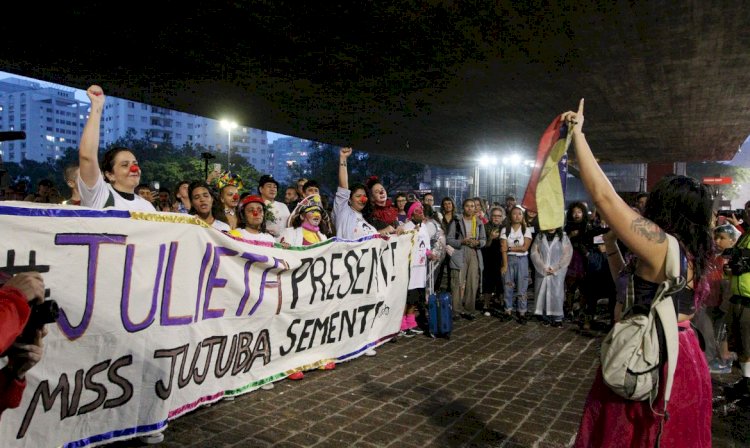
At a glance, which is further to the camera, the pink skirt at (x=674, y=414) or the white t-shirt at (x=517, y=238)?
the white t-shirt at (x=517, y=238)

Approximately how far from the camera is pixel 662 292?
1937mm

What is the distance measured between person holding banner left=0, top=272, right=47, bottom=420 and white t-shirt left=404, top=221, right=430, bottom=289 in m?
5.41

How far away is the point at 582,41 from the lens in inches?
400

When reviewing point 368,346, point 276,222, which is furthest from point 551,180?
point 276,222

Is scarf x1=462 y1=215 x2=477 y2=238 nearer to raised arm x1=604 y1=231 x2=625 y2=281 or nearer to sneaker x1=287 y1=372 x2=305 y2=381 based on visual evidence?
sneaker x1=287 y1=372 x2=305 y2=381

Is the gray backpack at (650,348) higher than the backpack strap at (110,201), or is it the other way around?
the backpack strap at (110,201)

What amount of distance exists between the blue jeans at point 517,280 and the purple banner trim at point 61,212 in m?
6.36

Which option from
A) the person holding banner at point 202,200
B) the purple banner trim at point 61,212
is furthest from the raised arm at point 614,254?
the person holding banner at point 202,200

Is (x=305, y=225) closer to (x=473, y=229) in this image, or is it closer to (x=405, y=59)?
(x=473, y=229)

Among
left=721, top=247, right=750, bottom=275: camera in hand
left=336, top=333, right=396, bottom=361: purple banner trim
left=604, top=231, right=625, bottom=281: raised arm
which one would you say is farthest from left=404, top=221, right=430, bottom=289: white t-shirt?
left=604, top=231, right=625, bottom=281: raised arm

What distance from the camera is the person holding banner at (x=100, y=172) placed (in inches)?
128

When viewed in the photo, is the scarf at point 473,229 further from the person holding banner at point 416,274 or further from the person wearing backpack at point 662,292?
the person wearing backpack at point 662,292

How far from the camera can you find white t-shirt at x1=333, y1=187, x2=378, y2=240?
623 centimetres

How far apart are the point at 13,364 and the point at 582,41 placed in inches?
437
